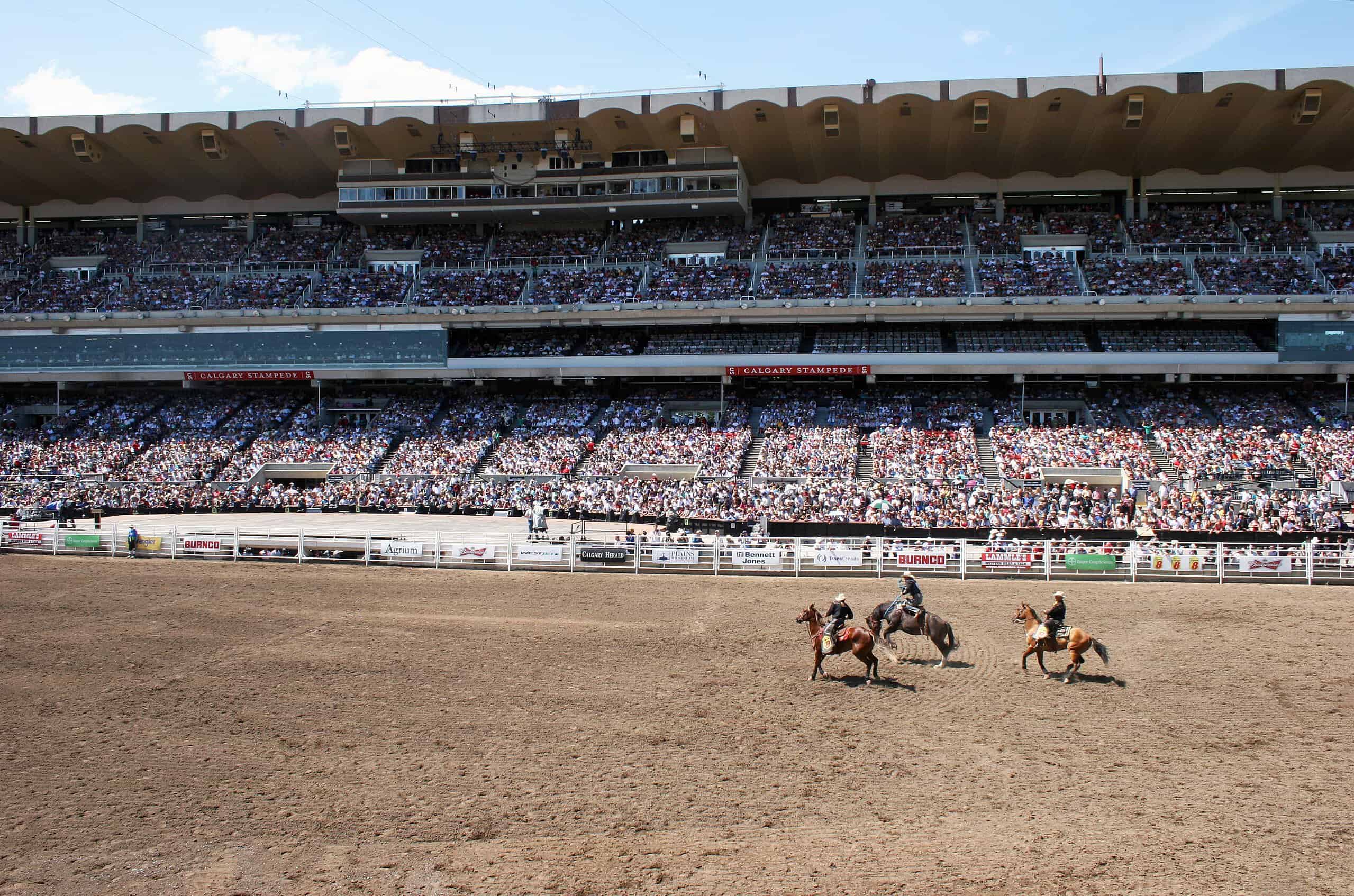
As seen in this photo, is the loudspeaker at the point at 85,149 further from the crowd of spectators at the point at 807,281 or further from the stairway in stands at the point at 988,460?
the stairway in stands at the point at 988,460

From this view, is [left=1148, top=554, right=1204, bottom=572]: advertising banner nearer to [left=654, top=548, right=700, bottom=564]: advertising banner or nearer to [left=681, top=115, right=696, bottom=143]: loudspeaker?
[left=654, top=548, right=700, bottom=564]: advertising banner

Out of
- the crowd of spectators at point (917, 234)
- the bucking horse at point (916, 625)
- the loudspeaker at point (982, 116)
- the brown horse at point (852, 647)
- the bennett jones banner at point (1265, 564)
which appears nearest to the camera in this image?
the brown horse at point (852, 647)

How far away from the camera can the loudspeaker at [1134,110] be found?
36594 millimetres

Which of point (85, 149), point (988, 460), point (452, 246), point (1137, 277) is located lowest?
point (988, 460)

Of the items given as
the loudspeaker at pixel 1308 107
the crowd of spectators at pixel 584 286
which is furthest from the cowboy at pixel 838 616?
the loudspeaker at pixel 1308 107

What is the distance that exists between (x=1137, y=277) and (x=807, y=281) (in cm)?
1349

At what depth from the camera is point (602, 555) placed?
22.6 metres

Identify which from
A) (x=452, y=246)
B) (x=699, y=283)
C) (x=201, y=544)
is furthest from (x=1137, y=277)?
(x=201, y=544)

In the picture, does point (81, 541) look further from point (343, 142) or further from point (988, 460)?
point (988, 460)

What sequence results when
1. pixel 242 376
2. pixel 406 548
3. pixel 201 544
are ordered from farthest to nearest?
1. pixel 242 376
2. pixel 201 544
3. pixel 406 548

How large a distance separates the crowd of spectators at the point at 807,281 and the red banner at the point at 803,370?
9.94 ft

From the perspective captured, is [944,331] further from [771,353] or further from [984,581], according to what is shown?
[984,581]

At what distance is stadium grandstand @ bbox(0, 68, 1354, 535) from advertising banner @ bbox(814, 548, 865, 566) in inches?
289

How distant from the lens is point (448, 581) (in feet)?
68.7
